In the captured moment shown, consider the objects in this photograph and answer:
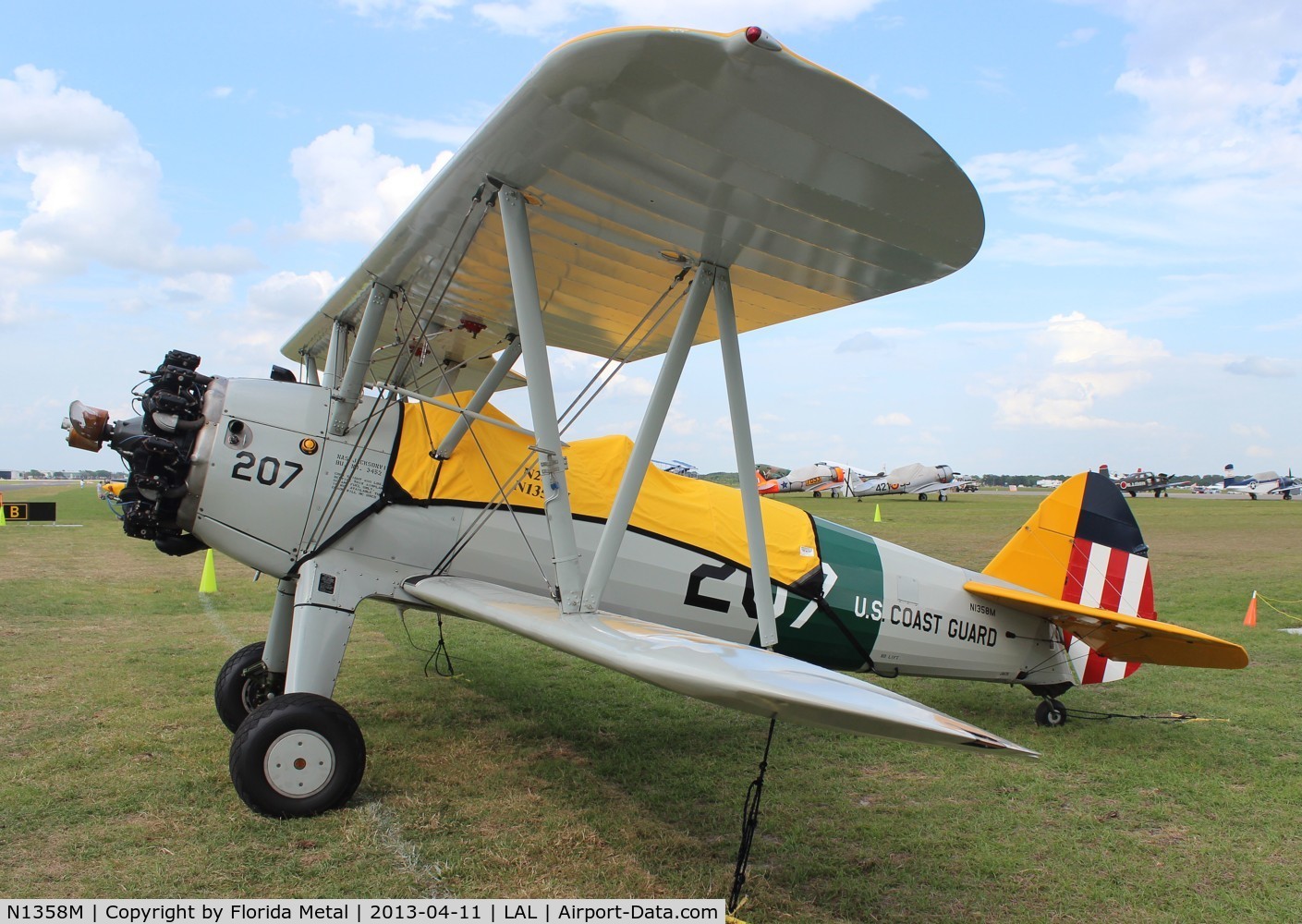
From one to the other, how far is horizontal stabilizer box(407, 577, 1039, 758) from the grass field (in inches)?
38.1

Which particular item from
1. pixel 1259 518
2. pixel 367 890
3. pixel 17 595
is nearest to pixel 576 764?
pixel 367 890

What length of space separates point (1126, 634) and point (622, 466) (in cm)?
328

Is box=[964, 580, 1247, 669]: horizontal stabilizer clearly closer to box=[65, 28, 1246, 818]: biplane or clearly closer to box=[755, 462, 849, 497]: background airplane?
box=[65, 28, 1246, 818]: biplane

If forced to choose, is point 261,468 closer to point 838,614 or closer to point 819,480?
point 838,614

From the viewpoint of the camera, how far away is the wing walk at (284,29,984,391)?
8.86 ft

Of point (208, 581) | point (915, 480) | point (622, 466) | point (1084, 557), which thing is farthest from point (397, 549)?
point (915, 480)

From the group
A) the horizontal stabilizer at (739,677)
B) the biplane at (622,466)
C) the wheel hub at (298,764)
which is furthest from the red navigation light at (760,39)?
the wheel hub at (298,764)

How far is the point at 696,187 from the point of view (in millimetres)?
3459

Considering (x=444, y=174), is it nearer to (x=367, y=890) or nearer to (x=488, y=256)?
(x=488, y=256)

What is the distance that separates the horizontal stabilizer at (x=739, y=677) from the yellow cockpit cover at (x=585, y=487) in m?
1.03

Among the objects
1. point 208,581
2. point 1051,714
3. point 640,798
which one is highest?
point 1051,714

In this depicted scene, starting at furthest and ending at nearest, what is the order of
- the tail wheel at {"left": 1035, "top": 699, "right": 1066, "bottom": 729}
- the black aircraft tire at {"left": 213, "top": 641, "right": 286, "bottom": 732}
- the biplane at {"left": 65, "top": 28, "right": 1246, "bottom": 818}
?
the tail wheel at {"left": 1035, "top": 699, "right": 1066, "bottom": 729}, the black aircraft tire at {"left": 213, "top": 641, "right": 286, "bottom": 732}, the biplane at {"left": 65, "top": 28, "right": 1246, "bottom": 818}

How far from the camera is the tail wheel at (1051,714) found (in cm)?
572

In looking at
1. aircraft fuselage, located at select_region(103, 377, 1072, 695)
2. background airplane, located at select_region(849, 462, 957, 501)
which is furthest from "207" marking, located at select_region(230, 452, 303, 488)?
background airplane, located at select_region(849, 462, 957, 501)
